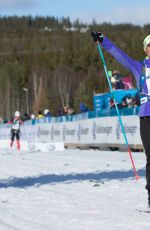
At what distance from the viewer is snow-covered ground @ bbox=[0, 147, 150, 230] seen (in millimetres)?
6345

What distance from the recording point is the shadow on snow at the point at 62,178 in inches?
430

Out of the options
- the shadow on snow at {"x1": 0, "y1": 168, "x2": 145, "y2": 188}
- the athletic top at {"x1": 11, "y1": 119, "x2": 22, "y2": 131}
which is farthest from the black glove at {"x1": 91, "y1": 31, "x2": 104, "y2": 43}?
the athletic top at {"x1": 11, "y1": 119, "x2": 22, "y2": 131}

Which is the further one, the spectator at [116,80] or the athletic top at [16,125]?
the athletic top at [16,125]

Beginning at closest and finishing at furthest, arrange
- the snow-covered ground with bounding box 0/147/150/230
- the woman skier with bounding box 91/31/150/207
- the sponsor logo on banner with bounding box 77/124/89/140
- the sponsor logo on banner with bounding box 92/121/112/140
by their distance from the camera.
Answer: the snow-covered ground with bounding box 0/147/150/230
the woman skier with bounding box 91/31/150/207
the sponsor logo on banner with bounding box 92/121/112/140
the sponsor logo on banner with bounding box 77/124/89/140

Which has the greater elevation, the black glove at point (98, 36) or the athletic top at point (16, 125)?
the black glove at point (98, 36)

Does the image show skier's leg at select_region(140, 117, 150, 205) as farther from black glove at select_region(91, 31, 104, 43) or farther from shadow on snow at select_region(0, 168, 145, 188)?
shadow on snow at select_region(0, 168, 145, 188)

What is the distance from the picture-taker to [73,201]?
27.0 ft

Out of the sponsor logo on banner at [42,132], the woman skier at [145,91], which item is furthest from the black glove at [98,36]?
the sponsor logo on banner at [42,132]

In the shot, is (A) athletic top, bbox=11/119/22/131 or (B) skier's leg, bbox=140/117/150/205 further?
(A) athletic top, bbox=11/119/22/131

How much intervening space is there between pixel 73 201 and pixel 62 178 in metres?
3.64

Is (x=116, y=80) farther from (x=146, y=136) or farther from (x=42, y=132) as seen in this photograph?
(x=146, y=136)

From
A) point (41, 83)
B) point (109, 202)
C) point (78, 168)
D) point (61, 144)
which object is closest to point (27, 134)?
point (61, 144)

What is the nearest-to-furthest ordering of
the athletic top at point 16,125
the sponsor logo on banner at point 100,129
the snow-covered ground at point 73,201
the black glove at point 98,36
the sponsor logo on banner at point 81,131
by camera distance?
the snow-covered ground at point 73,201 → the black glove at point 98,36 → the sponsor logo on banner at point 100,129 → the sponsor logo on banner at point 81,131 → the athletic top at point 16,125

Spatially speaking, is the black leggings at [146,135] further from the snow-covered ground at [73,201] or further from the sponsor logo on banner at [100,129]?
the sponsor logo on banner at [100,129]
